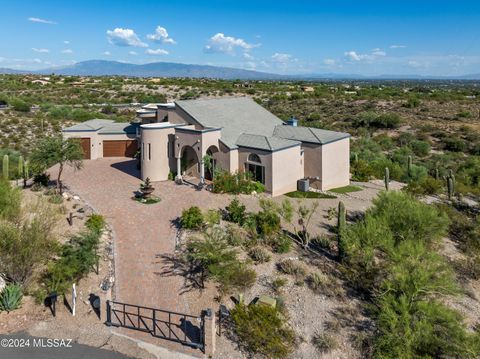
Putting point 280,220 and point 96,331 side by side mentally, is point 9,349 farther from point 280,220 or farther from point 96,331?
point 280,220

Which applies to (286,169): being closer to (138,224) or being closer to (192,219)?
(192,219)

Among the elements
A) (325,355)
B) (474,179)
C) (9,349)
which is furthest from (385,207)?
(474,179)

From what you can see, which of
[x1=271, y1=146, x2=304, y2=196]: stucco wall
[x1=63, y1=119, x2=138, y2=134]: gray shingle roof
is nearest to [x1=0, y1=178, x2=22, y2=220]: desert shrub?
[x1=271, y1=146, x2=304, y2=196]: stucco wall

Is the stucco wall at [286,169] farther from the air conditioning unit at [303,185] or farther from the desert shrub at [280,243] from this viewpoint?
the desert shrub at [280,243]

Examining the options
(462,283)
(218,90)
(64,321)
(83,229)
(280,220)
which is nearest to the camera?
(64,321)

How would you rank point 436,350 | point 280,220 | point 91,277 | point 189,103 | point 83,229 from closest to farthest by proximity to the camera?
point 436,350
point 91,277
point 83,229
point 280,220
point 189,103

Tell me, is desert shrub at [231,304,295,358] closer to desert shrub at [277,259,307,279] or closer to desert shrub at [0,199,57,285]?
desert shrub at [277,259,307,279]
